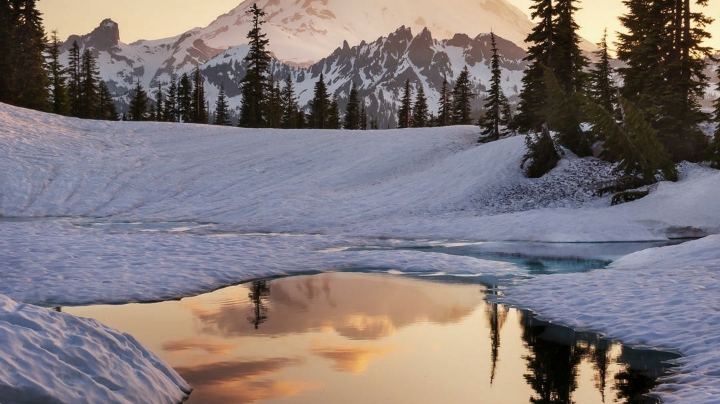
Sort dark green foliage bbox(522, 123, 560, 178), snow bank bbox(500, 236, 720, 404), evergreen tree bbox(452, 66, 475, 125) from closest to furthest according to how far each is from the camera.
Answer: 1. snow bank bbox(500, 236, 720, 404)
2. dark green foliage bbox(522, 123, 560, 178)
3. evergreen tree bbox(452, 66, 475, 125)

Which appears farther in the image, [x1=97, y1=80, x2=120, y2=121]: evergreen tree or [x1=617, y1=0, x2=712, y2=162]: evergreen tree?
[x1=97, y1=80, x2=120, y2=121]: evergreen tree

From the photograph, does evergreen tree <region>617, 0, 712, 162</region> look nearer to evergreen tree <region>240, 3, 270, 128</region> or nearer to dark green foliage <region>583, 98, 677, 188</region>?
dark green foliage <region>583, 98, 677, 188</region>

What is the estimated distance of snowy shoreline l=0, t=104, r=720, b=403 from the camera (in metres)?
12.5

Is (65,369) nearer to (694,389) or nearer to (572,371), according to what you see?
Result: (572,371)

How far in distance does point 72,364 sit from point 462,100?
70676mm

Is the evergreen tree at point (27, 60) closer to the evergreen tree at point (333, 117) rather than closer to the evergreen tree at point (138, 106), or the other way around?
the evergreen tree at point (138, 106)

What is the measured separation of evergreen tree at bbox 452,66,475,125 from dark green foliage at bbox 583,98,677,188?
43.9m

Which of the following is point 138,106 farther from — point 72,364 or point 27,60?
point 72,364

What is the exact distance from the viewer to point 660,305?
11.8 meters

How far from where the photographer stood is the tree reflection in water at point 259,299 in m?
11.5

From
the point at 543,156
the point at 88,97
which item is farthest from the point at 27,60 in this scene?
the point at 543,156

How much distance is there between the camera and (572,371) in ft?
29.0

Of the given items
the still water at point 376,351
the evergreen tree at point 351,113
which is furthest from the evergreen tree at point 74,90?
the still water at point 376,351

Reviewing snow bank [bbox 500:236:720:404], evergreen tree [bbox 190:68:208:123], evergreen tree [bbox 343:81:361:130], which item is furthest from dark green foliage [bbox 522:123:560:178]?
evergreen tree [bbox 343:81:361:130]
